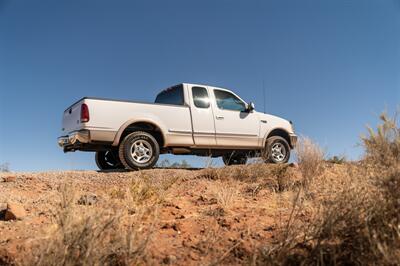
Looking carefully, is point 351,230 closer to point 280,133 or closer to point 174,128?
point 174,128

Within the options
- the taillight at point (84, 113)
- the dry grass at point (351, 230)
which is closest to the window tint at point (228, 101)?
the taillight at point (84, 113)

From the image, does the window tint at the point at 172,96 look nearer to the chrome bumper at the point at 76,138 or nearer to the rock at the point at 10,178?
the chrome bumper at the point at 76,138

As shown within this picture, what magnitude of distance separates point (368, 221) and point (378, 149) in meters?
1.51

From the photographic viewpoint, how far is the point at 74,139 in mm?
6809

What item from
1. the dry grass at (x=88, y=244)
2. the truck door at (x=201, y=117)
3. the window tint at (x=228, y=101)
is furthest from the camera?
the window tint at (x=228, y=101)

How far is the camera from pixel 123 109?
6.92 metres

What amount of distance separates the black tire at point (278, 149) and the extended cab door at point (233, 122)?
40 cm

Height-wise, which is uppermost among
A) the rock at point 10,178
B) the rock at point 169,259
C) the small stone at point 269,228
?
the rock at point 10,178

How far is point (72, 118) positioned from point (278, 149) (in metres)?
5.38

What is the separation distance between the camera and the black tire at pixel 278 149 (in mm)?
9048

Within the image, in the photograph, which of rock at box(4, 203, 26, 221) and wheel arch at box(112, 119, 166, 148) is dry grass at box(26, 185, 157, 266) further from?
wheel arch at box(112, 119, 166, 148)

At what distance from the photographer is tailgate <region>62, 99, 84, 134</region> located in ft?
22.3

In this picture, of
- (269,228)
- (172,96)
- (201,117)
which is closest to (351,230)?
(269,228)

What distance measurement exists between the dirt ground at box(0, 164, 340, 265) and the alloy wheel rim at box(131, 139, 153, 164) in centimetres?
54
